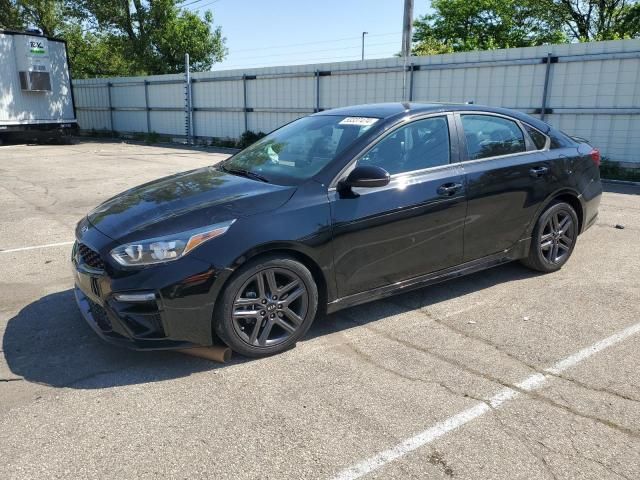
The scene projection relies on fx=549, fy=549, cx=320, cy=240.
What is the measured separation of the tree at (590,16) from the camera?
104ft

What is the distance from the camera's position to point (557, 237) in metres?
5.19

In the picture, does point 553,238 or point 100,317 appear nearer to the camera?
point 100,317

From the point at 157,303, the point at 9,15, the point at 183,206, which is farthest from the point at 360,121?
the point at 9,15

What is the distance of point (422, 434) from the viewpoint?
9.15 ft

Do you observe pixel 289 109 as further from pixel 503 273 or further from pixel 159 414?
pixel 159 414

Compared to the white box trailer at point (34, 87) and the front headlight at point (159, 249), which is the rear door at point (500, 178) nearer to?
the front headlight at point (159, 249)

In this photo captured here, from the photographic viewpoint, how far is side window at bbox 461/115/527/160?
4559 mm

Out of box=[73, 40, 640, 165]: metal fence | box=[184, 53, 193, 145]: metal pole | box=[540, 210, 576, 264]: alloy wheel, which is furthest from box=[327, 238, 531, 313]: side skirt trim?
box=[184, 53, 193, 145]: metal pole

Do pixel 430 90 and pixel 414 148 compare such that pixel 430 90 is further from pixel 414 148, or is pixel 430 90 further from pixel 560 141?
pixel 414 148

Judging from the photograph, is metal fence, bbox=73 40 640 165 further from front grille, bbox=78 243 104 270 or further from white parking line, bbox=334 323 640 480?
front grille, bbox=78 243 104 270

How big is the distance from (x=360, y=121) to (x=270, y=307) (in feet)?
5.55

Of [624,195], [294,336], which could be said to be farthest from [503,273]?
[624,195]

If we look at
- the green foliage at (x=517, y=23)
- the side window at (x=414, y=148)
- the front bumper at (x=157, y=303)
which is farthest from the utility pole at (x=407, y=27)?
the green foliage at (x=517, y=23)

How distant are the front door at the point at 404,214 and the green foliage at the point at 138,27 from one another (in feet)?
92.8
